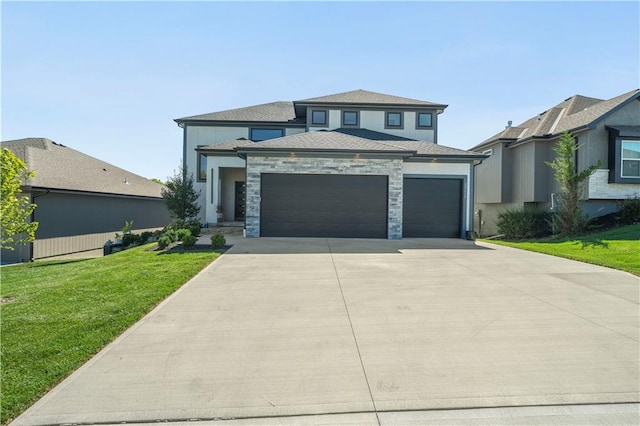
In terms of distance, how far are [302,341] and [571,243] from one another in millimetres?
12970

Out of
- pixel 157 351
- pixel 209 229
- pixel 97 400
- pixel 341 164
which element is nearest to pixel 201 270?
pixel 157 351

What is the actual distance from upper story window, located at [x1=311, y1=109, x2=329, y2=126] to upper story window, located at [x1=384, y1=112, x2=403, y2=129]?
11.5 feet

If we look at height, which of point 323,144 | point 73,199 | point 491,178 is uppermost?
point 323,144

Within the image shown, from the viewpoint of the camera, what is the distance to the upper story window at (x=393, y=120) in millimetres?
20359

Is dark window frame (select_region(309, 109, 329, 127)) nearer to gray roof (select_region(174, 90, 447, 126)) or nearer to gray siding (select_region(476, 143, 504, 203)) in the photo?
gray roof (select_region(174, 90, 447, 126))

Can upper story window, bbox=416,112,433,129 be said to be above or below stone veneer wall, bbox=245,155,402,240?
above

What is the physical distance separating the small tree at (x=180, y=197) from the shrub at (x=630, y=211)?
20049mm

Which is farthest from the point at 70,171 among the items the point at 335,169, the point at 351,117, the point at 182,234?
the point at 351,117

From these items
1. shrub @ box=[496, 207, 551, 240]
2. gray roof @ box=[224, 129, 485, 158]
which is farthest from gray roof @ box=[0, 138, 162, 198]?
shrub @ box=[496, 207, 551, 240]

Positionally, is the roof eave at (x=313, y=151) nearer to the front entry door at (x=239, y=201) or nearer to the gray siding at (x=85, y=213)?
the front entry door at (x=239, y=201)

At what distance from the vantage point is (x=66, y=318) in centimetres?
507

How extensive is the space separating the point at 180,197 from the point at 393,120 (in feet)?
41.1

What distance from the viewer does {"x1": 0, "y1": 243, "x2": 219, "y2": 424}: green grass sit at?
3461 mm

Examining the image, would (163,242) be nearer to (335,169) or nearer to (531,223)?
(335,169)
